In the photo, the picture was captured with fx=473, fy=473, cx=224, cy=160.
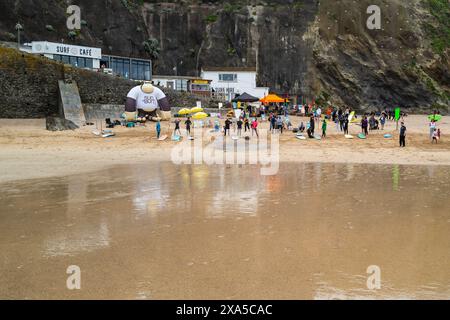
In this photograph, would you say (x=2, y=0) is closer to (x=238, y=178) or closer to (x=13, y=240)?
(x=238, y=178)

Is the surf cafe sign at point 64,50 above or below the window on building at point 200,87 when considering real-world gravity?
above

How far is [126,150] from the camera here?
24.4 m

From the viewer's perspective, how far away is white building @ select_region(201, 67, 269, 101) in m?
53.5

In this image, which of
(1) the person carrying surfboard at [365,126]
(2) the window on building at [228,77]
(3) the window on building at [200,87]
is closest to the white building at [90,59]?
(3) the window on building at [200,87]

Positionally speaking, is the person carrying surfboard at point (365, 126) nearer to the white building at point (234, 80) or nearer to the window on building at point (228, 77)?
the white building at point (234, 80)

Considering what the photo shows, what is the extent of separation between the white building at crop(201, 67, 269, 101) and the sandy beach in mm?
23291

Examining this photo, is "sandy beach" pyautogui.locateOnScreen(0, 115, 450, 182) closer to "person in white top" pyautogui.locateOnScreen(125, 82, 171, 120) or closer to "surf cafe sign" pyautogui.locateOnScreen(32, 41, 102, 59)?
"person in white top" pyautogui.locateOnScreen(125, 82, 171, 120)

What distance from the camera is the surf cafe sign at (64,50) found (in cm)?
4100

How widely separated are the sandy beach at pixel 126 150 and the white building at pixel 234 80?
23291mm

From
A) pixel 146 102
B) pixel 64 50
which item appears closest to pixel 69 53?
pixel 64 50

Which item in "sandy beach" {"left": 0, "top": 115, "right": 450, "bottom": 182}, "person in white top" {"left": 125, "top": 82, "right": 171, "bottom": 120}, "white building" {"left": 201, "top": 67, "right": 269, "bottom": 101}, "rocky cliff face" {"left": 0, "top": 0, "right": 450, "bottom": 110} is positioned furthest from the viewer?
"rocky cliff face" {"left": 0, "top": 0, "right": 450, "bottom": 110}

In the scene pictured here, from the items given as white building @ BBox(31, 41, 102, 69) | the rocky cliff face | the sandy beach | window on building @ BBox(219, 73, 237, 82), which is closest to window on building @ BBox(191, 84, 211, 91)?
window on building @ BBox(219, 73, 237, 82)
